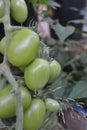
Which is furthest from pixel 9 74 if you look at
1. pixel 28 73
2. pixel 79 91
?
pixel 79 91

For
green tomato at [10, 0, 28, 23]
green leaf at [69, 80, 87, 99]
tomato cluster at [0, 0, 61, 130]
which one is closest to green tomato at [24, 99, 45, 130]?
tomato cluster at [0, 0, 61, 130]

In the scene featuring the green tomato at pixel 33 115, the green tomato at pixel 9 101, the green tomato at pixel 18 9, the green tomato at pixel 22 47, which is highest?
the green tomato at pixel 18 9

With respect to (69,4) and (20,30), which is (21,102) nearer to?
(20,30)

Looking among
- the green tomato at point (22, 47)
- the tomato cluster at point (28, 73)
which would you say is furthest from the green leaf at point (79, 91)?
the green tomato at point (22, 47)

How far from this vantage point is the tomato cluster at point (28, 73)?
0.55 m

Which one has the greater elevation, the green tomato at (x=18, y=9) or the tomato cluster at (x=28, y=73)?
the green tomato at (x=18, y=9)

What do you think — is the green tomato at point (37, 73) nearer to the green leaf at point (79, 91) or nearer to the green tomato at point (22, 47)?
the green tomato at point (22, 47)

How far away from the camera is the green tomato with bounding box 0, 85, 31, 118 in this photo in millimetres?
576

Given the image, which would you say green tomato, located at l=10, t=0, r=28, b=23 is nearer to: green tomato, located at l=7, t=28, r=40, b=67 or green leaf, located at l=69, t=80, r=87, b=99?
green tomato, located at l=7, t=28, r=40, b=67

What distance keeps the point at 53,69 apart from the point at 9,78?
0.33 feet

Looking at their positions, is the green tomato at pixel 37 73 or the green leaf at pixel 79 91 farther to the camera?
the green leaf at pixel 79 91

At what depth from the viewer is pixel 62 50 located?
1.61 m

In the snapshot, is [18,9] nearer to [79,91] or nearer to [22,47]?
[22,47]

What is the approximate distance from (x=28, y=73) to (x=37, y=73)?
0.02 m
